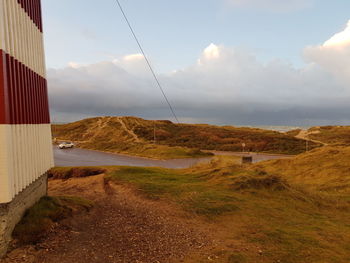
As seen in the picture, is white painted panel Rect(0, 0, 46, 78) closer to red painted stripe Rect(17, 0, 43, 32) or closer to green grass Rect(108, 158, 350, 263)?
red painted stripe Rect(17, 0, 43, 32)

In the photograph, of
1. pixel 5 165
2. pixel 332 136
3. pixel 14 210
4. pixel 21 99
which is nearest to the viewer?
pixel 5 165

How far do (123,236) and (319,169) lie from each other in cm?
2532

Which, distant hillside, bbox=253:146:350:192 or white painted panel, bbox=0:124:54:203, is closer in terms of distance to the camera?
white painted panel, bbox=0:124:54:203

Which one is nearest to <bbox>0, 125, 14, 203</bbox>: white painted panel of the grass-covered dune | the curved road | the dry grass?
the dry grass

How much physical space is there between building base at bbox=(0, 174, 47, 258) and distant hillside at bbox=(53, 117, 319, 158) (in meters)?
46.4

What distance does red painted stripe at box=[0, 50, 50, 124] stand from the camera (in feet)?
27.3

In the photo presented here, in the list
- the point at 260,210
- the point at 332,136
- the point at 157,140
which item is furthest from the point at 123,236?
the point at 332,136

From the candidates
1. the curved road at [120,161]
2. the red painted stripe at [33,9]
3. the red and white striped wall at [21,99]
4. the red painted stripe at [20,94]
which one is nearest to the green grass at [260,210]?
the red and white striped wall at [21,99]

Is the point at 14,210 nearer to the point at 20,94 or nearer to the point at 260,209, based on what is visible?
the point at 20,94

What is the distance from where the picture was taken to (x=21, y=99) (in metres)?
9.94

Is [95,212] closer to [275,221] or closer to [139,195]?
[139,195]

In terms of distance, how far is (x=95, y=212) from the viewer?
1367cm

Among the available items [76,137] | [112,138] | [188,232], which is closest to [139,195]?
[188,232]

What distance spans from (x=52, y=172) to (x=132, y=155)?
3601 centimetres
